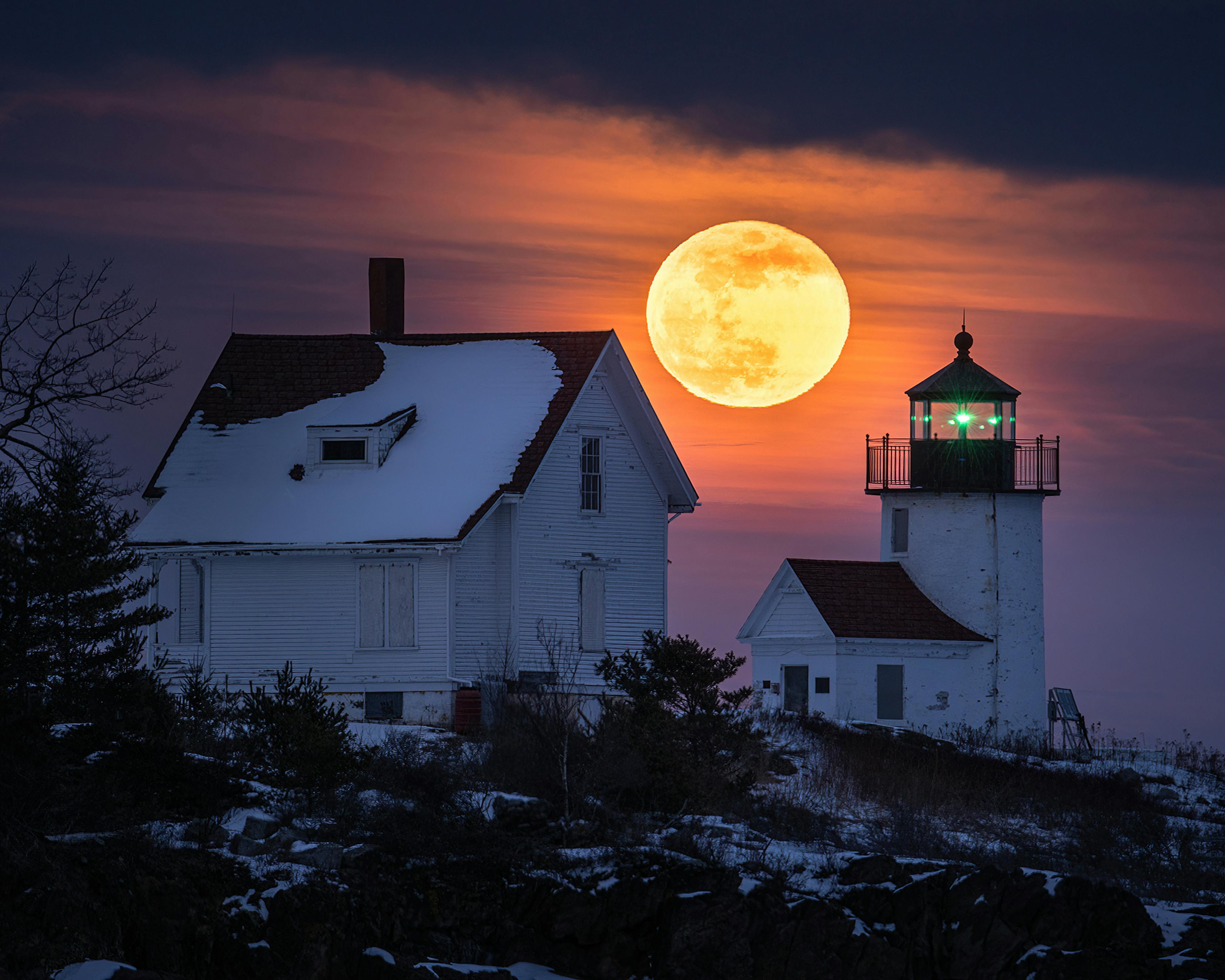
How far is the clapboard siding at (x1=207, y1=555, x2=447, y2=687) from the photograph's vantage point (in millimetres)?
30734

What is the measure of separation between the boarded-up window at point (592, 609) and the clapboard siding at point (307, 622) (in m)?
3.02

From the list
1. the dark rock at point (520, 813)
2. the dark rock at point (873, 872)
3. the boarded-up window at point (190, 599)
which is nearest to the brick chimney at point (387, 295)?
the boarded-up window at point (190, 599)

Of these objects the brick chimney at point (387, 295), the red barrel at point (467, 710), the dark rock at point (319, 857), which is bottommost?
the dark rock at point (319, 857)

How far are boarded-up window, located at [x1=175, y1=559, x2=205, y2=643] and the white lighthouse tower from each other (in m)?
17.2

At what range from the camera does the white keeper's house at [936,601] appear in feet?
126

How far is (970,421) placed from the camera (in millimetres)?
41406

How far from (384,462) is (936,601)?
14652 mm

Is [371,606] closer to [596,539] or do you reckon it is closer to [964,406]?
[596,539]

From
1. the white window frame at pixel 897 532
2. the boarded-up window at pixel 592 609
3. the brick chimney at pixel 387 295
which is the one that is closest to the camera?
the boarded-up window at pixel 592 609

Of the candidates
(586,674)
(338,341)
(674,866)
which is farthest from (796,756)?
(338,341)

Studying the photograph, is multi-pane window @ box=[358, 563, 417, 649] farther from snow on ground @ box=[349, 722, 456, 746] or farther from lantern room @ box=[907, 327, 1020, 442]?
lantern room @ box=[907, 327, 1020, 442]

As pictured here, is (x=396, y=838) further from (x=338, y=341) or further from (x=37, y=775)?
(x=338, y=341)

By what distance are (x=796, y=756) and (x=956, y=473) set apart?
12.5m

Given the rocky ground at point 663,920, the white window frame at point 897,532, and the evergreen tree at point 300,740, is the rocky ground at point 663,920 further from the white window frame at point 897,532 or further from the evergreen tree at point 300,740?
the white window frame at point 897,532
